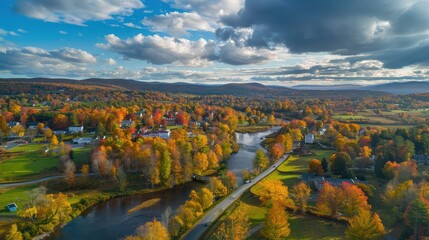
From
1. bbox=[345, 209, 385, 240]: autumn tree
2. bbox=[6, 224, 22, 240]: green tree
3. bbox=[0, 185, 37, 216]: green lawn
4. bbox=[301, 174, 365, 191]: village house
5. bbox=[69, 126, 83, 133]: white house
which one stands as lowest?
bbox=[0, 185, 37, 216]: green lawn

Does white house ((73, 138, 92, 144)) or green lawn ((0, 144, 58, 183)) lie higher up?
white house ((73, 138, 92, 144))

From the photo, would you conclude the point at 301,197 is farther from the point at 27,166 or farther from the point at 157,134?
the point at 157,134

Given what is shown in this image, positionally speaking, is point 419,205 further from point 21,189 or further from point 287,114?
point 287,114

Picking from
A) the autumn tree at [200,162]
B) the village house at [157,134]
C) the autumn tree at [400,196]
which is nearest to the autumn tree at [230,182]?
the autumn tree at [200,162]

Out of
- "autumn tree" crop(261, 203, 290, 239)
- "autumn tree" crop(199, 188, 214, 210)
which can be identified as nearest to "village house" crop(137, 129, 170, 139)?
"autumn tree" crop(199, 188, 214, 210)

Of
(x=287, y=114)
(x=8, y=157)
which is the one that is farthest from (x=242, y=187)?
(x=287, y=114)

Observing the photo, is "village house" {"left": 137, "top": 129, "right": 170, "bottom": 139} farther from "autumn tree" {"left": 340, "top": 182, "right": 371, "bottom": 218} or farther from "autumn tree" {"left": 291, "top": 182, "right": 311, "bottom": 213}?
"autumn tree" {"left": 340, "top": 182, "right": 371, "bottom": 218}

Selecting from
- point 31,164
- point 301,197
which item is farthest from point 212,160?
point 31,164

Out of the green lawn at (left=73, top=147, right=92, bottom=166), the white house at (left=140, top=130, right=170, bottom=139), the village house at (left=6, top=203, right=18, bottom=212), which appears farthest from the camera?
the white house at (left=140, top=130, right=170, bottom=139)
